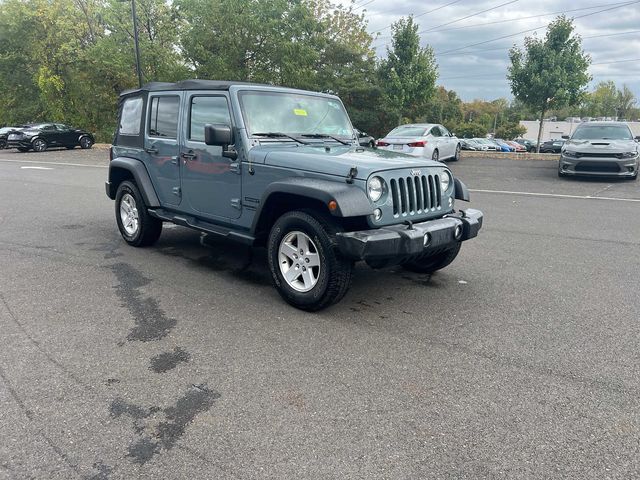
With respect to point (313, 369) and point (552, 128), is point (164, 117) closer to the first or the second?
point (313, 369)

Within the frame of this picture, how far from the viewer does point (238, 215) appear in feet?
16.5

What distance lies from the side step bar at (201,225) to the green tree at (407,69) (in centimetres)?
2286

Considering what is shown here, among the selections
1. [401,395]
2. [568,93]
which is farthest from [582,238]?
[568,93]

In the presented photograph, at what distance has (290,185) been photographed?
4.28 meters

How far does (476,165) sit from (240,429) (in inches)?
710

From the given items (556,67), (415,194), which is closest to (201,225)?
(415,194)

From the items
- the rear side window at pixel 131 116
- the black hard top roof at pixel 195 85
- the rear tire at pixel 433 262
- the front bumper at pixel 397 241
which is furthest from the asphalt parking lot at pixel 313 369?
the black hard top roof at pixel 195 85

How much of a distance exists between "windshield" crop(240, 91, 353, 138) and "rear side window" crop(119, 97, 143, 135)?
1.97 m

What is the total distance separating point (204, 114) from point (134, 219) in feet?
6.93

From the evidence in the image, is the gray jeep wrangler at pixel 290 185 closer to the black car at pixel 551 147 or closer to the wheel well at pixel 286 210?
the wheel well at pixel 286 210

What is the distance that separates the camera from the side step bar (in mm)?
4975

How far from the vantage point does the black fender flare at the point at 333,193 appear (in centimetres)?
392

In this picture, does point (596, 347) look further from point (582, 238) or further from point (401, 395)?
point (582, 238)

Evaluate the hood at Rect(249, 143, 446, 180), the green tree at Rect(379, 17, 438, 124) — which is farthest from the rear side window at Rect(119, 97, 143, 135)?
the green tree at Rect(379, 17, 438, 124)
